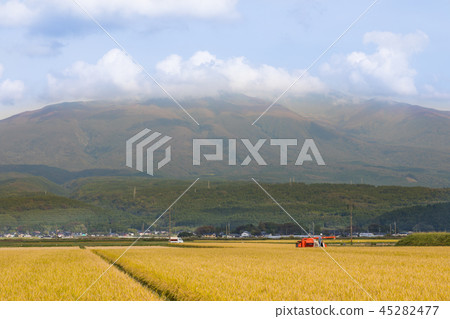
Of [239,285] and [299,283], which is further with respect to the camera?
[299,283]

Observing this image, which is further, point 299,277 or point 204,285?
point 299,277

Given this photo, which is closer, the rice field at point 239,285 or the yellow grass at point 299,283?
the yellow grass at point 299,283

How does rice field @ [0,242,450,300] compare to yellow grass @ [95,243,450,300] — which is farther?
Answer: rice field @ [0,242,450,300]

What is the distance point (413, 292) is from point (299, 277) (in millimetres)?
7088
